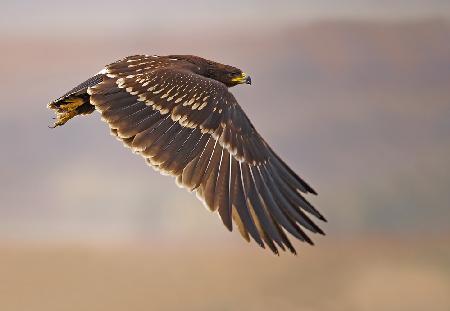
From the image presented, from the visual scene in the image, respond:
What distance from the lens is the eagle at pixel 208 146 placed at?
8461 mm

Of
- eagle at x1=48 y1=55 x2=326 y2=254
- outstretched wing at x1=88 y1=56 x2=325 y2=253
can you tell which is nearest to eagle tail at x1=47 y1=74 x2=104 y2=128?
eagle at x1=48 y1=55 x2=326 y2=254

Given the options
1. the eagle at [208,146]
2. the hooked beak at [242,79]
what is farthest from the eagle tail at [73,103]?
the hooked beak at [242,79]

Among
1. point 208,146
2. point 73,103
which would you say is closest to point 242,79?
point 73,103

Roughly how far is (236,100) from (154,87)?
34.3 inches

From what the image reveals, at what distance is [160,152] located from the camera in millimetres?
8828

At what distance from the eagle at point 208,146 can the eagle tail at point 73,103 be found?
1.9 inches

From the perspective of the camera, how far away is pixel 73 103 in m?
10.2

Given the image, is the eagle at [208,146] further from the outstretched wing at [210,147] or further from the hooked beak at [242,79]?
the hooked beak at [242,79]

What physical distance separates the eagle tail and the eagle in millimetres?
49

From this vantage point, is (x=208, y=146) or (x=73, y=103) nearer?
(x=208, y=146)

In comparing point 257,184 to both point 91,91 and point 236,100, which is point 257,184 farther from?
point 91,91

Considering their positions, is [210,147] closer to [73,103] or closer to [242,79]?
[73,103]

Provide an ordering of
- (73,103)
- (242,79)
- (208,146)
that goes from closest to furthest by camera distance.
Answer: (208,146) < (73,103) < (242,79)

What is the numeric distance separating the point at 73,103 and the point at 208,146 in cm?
205
